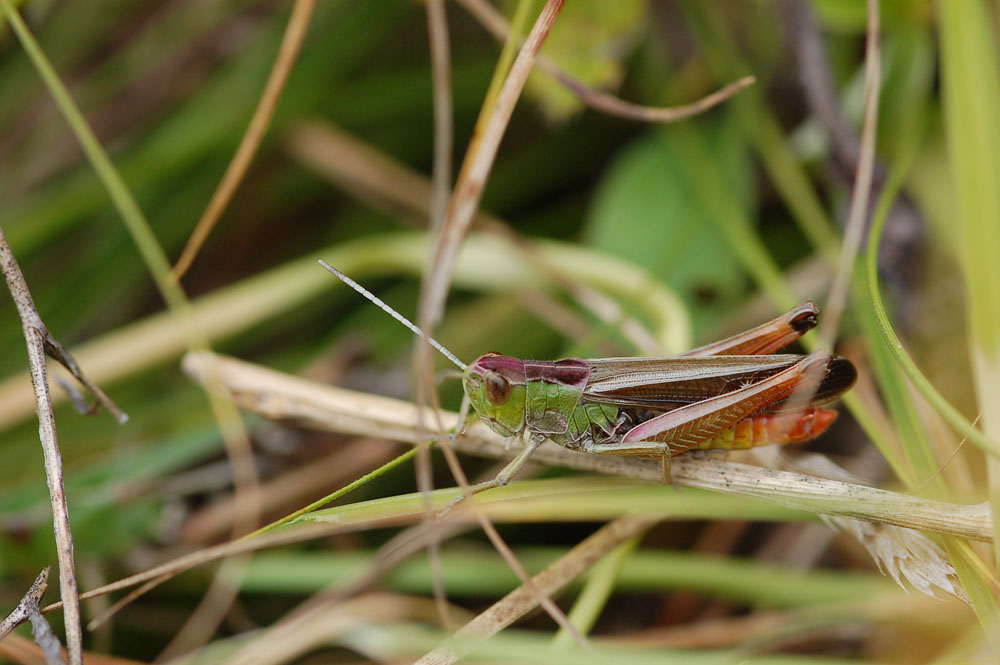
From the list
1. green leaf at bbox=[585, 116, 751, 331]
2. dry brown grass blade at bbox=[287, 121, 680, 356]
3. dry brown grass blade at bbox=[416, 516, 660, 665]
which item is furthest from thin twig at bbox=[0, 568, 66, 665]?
dry brown grass blade at bbox=[287, 121, 680, 356]

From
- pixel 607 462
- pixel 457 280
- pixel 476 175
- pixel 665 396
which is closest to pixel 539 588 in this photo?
pixel 607 462

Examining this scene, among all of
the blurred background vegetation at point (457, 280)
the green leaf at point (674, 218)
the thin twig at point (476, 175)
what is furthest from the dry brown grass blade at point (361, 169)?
the thin twig at point (476, 175)

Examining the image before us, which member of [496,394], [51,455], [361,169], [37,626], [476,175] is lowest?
[37,626]

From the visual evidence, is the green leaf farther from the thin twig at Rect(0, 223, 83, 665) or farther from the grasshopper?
the thin twig at Rect(0, 223, 83, 665)

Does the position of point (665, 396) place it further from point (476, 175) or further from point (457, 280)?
point (457, 280)

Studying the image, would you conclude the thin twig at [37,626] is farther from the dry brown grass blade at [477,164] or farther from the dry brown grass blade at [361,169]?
the dry brown grass blade at [361,169]

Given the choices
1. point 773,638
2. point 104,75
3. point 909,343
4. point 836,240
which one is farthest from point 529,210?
point 773,638

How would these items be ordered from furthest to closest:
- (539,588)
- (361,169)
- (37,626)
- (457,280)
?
(361,169) < (457,280) < (539,588) < (37,626)

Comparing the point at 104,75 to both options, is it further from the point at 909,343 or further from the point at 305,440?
the point at 909,343
